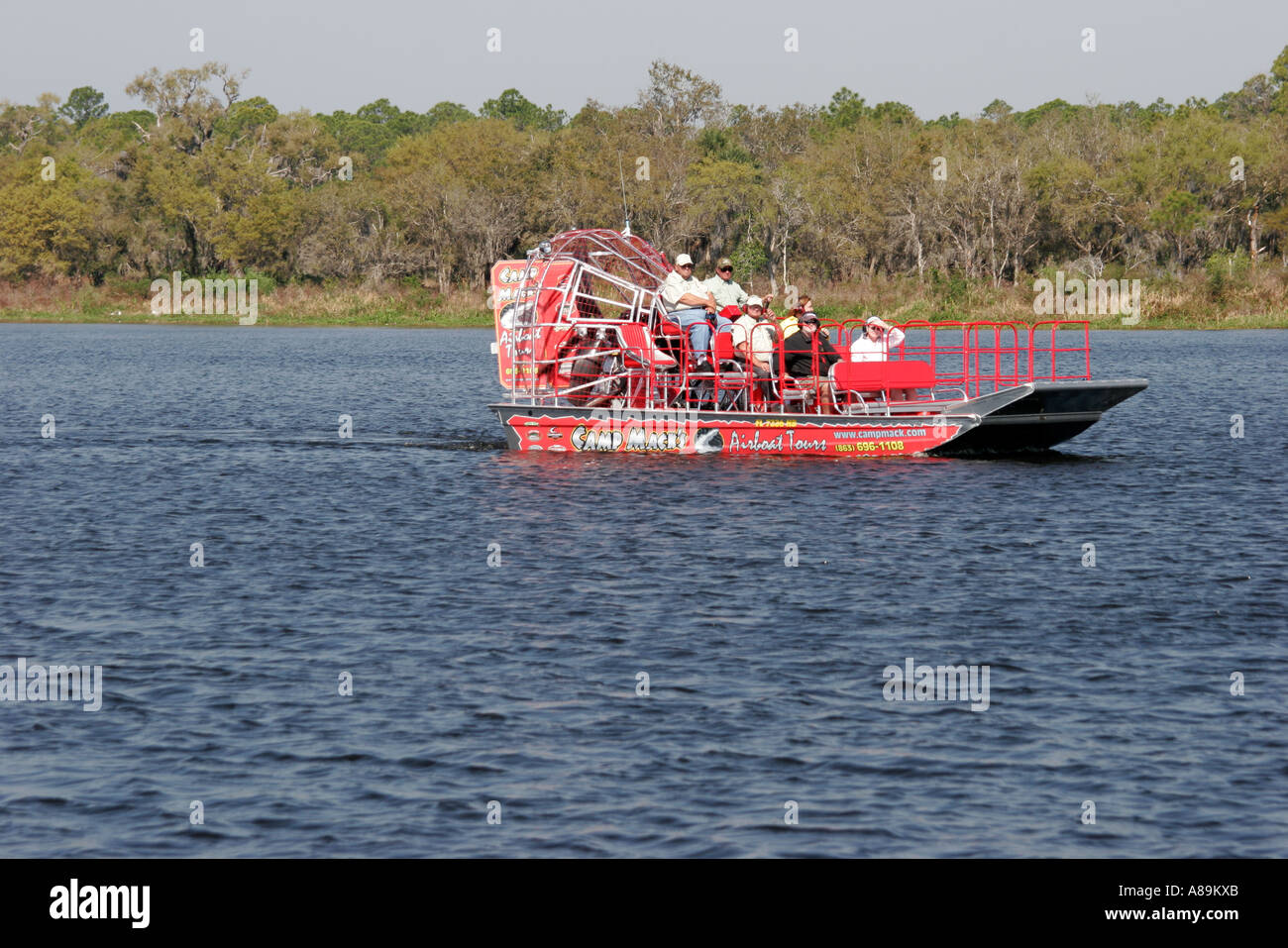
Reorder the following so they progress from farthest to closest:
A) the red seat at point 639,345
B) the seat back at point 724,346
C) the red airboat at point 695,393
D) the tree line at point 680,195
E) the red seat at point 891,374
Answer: the tree line at point 680,195
the red seat at point 639,345
the seat back at point 724,346
the red airboat at point 695,393
the red seat at point 891,374

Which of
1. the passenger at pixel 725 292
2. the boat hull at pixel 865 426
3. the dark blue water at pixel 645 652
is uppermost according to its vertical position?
the passenger at pixel 725 292

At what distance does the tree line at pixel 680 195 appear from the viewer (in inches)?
4048

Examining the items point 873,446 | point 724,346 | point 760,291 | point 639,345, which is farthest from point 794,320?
point 760,291

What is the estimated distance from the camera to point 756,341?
29.5 metres

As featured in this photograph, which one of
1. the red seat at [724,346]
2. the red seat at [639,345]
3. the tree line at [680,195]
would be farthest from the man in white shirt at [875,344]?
the tree line at [680,195]

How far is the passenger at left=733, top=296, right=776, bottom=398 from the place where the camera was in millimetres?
29359

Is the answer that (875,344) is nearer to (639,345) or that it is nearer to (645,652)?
(639,345)

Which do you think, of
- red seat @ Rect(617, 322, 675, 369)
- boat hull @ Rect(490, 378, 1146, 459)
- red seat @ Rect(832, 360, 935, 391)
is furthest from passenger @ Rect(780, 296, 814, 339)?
red seat @ Rect(617, 322, 675, 369)

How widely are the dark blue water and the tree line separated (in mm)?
73901

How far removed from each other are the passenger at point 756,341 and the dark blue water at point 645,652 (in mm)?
1853

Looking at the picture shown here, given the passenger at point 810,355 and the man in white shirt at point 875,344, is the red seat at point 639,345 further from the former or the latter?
the man in white shirt at point 875,344

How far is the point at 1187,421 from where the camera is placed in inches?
1625
